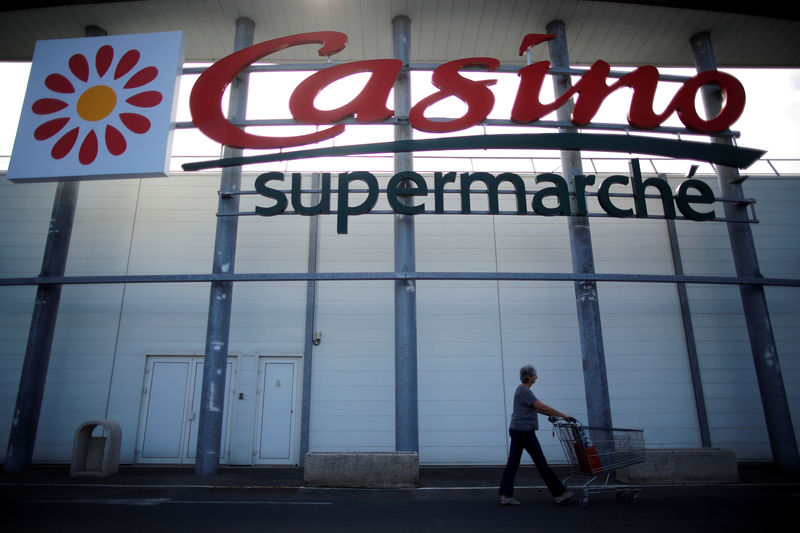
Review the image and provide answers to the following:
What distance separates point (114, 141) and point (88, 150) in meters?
0.61

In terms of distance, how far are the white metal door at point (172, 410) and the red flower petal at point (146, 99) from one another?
5.76 meters

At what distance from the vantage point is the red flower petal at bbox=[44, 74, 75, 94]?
10.5 m

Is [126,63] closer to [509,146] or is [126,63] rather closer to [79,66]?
[79,66]

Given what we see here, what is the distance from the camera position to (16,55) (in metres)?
12.4

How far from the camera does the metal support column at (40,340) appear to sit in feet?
30.8

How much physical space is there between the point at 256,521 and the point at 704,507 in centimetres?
536

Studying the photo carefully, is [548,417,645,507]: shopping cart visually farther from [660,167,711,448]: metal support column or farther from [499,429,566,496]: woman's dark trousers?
[660,167,711,448]: metal support column

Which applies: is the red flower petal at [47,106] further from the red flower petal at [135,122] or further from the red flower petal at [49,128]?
the red flower petal at [135,122]

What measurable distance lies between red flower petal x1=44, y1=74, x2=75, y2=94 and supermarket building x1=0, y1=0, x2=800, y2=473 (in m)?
1.87

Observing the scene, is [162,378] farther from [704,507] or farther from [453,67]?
[704,507]

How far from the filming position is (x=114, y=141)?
1003cm

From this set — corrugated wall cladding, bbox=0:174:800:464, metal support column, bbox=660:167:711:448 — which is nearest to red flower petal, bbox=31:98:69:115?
corrugated wall cladding, bbox=0:174:800:464

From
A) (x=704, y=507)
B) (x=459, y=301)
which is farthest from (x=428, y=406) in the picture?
(x=704, y=507)

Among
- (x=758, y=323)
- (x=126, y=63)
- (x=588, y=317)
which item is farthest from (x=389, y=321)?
(x=126, y=63)
